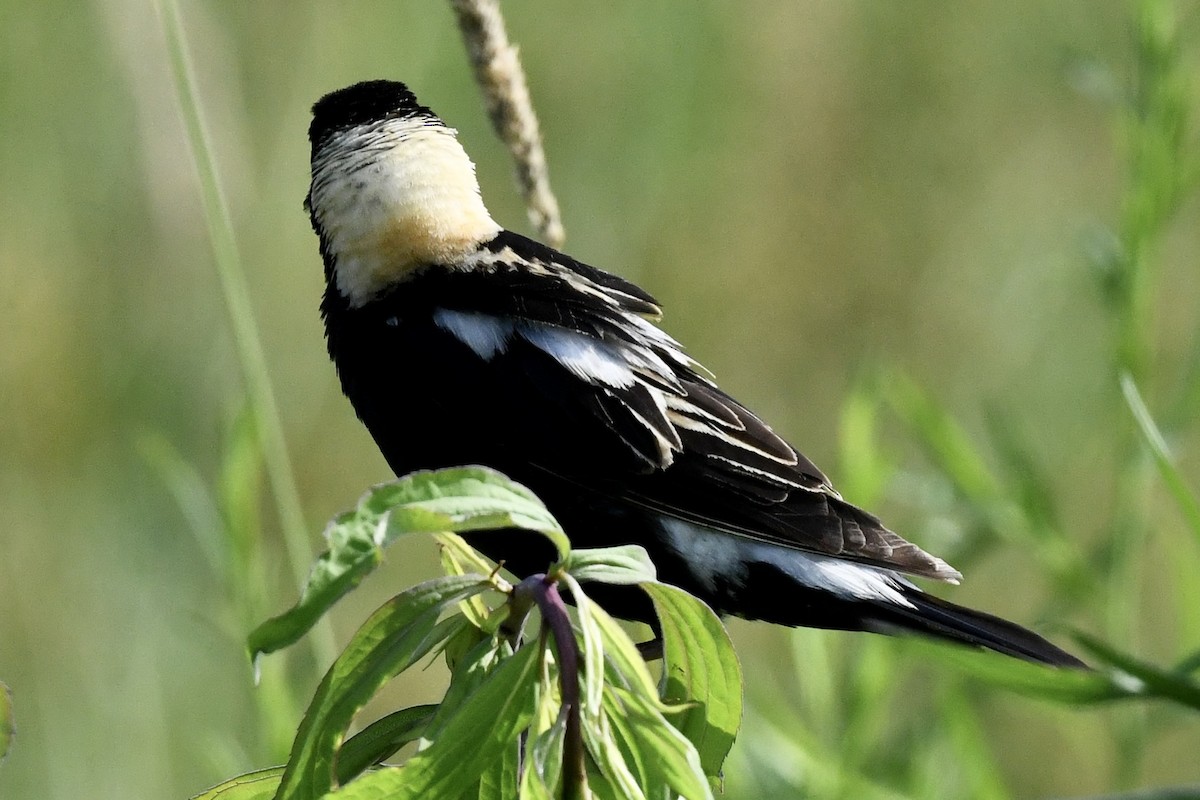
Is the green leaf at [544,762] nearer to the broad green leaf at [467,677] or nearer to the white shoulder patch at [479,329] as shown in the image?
the broad green leaf at [467,677]

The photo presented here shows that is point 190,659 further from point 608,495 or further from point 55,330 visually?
point 608,495

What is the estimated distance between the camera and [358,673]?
107 centimetres

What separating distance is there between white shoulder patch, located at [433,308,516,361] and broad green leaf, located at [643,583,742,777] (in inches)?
43.3

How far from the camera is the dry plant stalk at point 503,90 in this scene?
2.04m

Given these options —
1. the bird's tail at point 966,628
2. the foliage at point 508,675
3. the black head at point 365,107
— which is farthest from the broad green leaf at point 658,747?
the black head at point 365,107

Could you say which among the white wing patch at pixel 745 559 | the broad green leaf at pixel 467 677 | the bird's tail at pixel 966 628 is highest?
the broad green leaf at pixel 467 677

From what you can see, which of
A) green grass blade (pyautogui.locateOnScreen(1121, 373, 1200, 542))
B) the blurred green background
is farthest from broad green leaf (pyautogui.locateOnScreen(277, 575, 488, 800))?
the blurred green background

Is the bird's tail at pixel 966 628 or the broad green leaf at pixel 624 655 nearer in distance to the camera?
the broad green leaf at pixel 624 655

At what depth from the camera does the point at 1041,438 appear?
454 cm

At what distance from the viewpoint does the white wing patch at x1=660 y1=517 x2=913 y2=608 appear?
2.09 meters

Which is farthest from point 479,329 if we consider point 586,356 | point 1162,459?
point 1162,459

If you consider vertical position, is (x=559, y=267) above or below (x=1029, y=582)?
above

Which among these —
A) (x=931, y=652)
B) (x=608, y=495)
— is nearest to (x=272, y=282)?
(x=608, y=495)

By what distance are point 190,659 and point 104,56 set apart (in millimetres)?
1888
